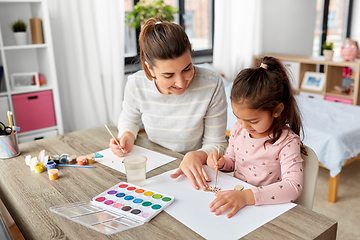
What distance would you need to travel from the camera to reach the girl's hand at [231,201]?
834 mm

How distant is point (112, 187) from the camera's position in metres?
0.98

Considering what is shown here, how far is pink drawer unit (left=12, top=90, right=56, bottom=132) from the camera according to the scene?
7.81ft

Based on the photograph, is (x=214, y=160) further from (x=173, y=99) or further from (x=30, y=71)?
(x=30, y=71)

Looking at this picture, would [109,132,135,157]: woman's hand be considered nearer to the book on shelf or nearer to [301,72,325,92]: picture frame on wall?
the book on shelf

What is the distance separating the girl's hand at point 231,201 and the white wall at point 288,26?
3.49m

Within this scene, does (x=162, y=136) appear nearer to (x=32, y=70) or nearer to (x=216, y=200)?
(x=216, y=200)

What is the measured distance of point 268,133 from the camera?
1.09 meters

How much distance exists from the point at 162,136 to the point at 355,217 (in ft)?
4.36

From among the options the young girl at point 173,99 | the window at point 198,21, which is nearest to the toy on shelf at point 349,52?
the window at point 198,21

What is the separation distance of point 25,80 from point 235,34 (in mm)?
2389

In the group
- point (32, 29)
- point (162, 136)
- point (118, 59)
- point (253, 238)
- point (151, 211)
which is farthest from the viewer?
point (118, 59)

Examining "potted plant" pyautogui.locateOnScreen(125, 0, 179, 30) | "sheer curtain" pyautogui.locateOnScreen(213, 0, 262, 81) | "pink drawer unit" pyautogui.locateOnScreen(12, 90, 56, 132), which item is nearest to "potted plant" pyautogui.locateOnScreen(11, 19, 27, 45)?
"pink drawer unit" pyautogui.locateOnScreen(12, 90, 56, 132)

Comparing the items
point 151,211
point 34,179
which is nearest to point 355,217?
point 151,211

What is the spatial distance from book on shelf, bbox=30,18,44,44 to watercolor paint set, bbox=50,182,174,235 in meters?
1.88
